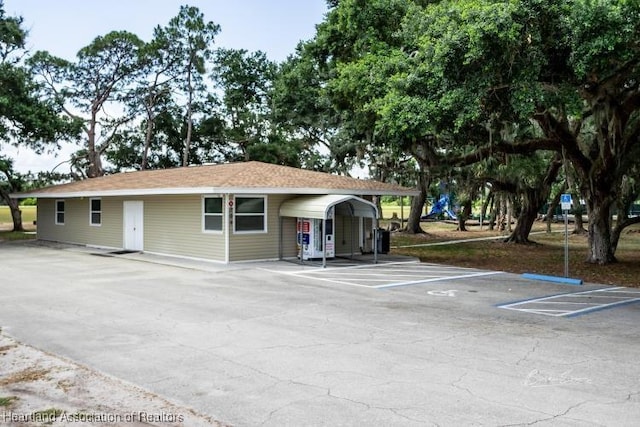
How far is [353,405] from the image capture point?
489cm

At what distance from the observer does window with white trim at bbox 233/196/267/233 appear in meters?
16.4

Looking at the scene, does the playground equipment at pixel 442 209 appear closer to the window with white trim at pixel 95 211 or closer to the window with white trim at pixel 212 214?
the window with white trim at pixel 95 211

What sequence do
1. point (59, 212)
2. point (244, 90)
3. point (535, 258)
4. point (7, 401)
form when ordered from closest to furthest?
point (7, 401), point (535, 258), point (59, 212), point (244, 90)

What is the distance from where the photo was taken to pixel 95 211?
22.5m

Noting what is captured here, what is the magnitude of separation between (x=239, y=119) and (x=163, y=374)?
Answer: 3249 centimetres

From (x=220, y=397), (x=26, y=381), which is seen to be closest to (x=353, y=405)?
(x=220, y=397)

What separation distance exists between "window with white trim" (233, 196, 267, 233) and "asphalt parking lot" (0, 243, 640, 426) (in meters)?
3.41

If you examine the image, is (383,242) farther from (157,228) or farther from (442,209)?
(442,209)

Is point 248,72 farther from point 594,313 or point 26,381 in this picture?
point 26,381

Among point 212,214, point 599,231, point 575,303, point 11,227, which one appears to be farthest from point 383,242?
point 11,227

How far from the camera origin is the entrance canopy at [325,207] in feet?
51.8

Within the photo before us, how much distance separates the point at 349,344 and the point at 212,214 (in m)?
10.4

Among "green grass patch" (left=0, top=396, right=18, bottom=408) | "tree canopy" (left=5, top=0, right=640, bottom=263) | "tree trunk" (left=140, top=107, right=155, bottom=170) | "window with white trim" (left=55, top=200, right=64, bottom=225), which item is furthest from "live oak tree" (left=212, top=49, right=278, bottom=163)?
"green grass patch" (left=0, top=396, right=18, bottom=408)

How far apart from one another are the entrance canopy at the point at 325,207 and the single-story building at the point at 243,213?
0.10 ft
